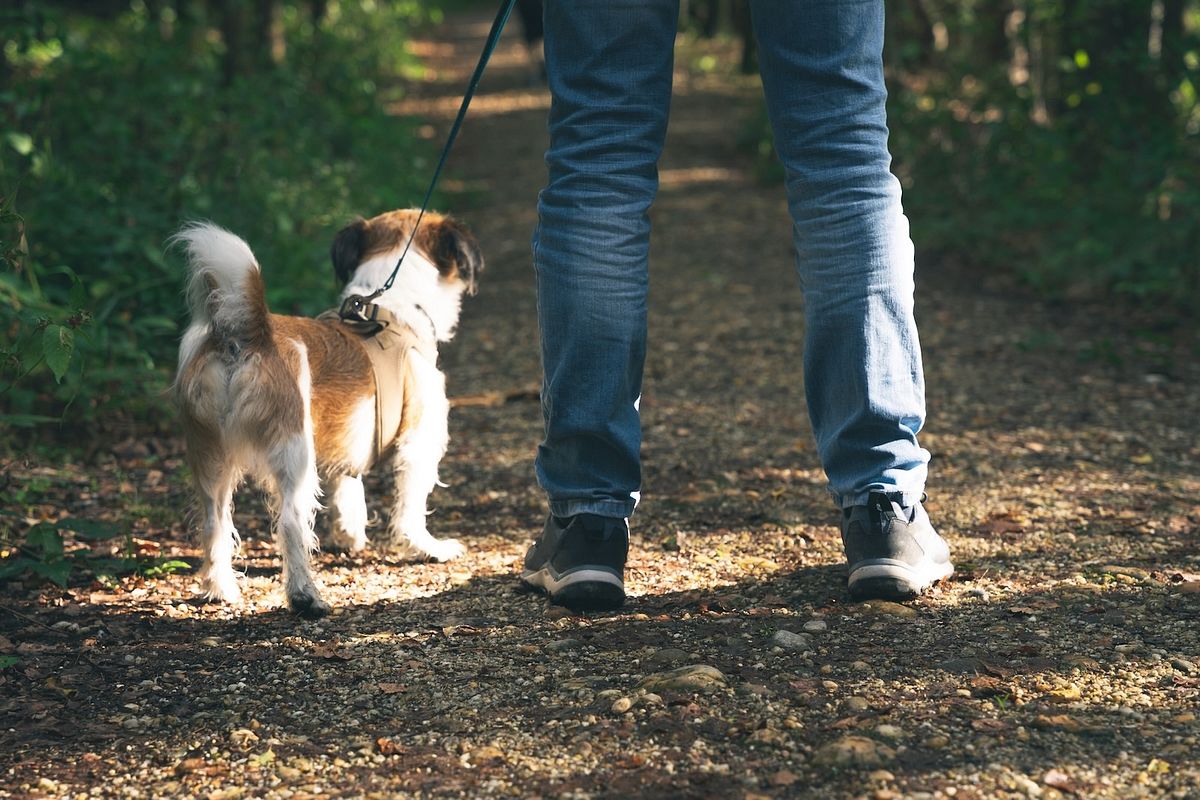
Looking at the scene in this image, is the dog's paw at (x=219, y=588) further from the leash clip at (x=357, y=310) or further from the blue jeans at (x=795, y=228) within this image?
the blue jeans at (x=795, y=228)

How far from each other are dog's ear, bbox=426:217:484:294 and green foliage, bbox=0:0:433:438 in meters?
1.06

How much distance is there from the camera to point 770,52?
278cm

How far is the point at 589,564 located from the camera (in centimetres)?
292

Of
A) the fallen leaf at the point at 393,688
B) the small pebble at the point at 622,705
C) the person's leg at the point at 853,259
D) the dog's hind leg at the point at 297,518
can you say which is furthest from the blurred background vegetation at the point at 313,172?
the person's leg at the point at 853,259

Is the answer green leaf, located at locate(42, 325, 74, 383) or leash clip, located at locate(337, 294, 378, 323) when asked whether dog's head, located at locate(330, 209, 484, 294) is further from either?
green leaf, located at locate(42, 325, 74, 383)

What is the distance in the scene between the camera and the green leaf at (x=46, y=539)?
3252 mm

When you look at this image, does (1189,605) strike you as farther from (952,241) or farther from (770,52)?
(952,241)

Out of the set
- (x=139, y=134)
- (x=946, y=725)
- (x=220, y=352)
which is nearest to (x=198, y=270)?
(x=220, y=352)

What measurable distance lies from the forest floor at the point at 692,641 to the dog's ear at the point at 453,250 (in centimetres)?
76

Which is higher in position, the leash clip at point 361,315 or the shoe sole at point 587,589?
the leash clip at point 361,315

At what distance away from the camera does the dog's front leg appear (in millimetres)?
3605

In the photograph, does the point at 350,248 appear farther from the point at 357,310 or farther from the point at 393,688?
the point at 393,688

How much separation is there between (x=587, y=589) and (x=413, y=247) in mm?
1394

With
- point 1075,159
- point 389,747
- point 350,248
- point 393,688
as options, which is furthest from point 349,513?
point 1075,159
